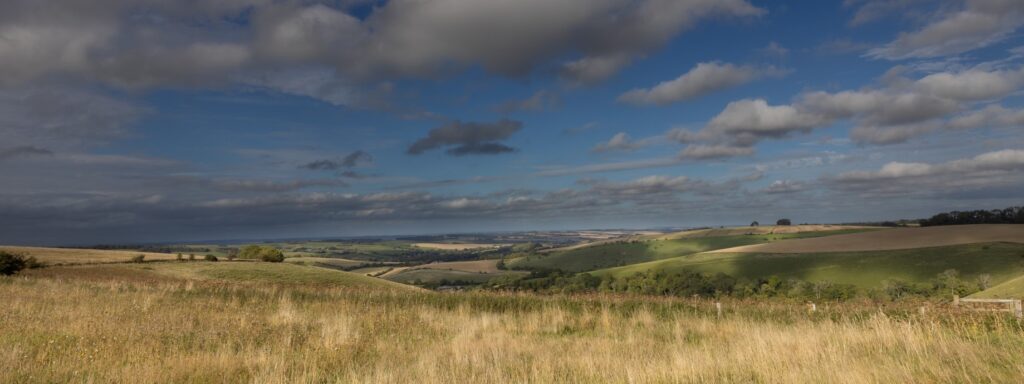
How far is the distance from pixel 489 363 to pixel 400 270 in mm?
160415

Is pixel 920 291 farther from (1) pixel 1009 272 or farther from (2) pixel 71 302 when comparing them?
(2) pixel 71 302

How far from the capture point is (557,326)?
52.6 feet

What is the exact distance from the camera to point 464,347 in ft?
37.0

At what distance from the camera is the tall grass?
26.1 ft

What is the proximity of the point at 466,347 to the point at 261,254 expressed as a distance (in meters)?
82.5

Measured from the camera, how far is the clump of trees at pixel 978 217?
148325 millimetres

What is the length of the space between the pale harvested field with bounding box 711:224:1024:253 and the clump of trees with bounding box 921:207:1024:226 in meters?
44.6

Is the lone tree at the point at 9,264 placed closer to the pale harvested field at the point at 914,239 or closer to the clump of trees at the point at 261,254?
the clump of trees at the point at 261,254

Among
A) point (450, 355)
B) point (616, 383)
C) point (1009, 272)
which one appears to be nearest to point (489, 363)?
point (450, 355)

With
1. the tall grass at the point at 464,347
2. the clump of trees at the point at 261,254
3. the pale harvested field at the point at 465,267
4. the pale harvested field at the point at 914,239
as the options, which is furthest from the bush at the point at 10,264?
the pale harvested field at the point at 914,239

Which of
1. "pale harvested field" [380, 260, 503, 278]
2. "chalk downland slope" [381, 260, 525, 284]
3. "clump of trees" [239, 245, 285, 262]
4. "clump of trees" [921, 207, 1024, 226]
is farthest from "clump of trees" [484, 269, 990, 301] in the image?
"clump of trees" [921, 207, 1024, 226]

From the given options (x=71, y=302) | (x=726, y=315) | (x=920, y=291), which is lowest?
(x=920, y=291)

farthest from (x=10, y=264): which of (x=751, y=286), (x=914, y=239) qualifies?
(x=914, y=239)

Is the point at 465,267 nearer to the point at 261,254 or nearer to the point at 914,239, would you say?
the point at 261,254
